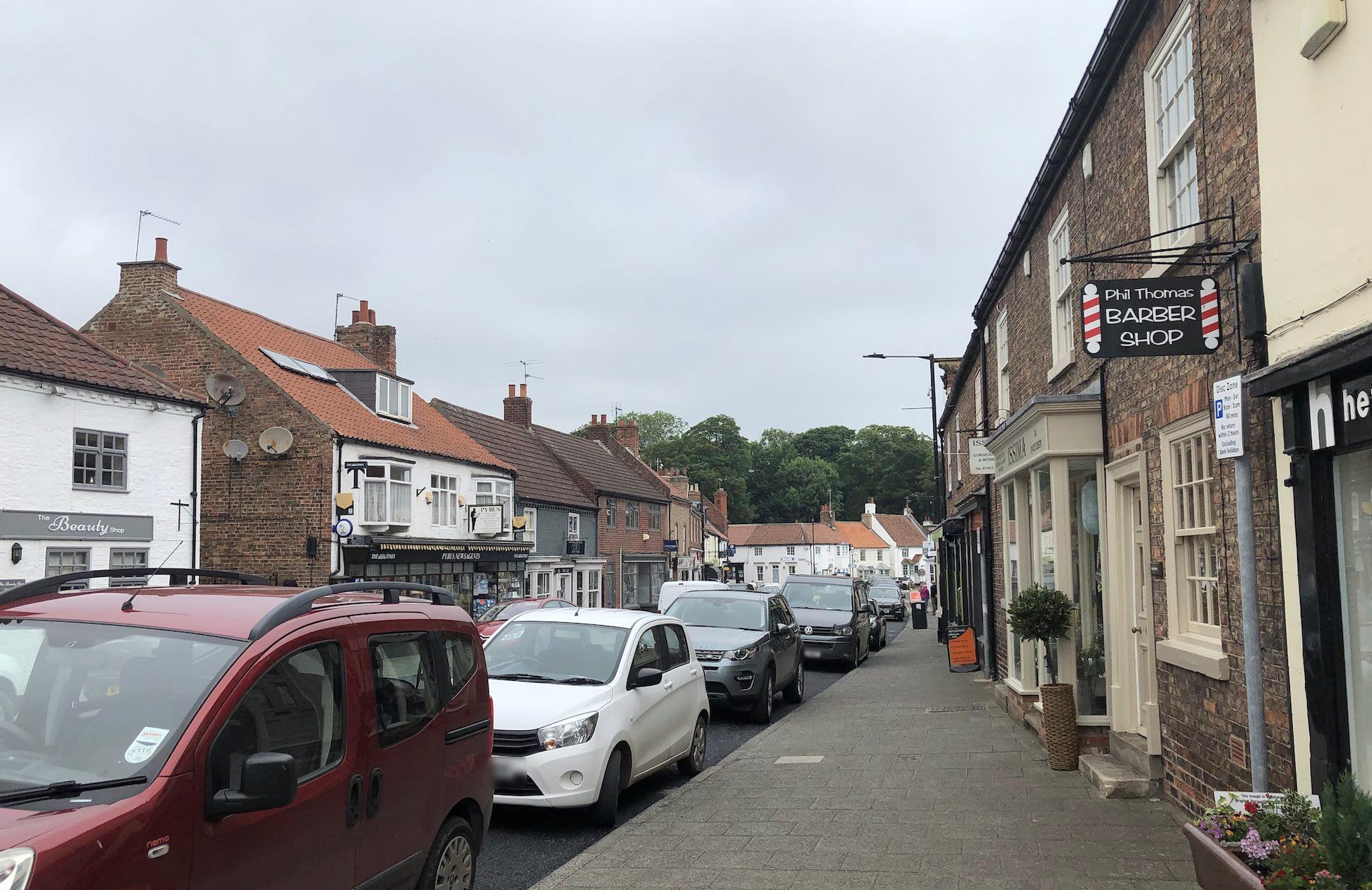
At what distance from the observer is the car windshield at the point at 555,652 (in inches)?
357

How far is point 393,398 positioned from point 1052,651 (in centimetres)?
2541

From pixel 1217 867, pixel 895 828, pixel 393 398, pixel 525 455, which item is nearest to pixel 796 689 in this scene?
pixel 895 828

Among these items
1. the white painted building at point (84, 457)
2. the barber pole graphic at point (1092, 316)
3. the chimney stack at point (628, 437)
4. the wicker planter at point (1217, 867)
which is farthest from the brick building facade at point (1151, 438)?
the chimney stack at point (628, 437)

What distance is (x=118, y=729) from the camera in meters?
3.96

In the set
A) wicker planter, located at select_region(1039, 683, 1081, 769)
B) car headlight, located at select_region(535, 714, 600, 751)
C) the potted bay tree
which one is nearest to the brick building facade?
the potted bay tree

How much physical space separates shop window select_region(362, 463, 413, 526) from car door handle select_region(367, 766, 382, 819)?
23.8 metres

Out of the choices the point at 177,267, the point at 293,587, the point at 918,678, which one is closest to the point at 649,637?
the point at 293,587

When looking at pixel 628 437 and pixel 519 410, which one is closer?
pixel 519 410

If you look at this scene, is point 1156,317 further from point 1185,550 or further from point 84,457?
point 84,457

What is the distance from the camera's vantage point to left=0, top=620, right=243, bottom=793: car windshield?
383 centimetres

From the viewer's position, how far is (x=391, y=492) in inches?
1150

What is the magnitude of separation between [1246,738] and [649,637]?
5033mm

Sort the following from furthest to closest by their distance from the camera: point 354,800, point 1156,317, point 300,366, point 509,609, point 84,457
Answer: point 300,366 → point 509,609 → point 84,457 → point 1156,317 → point 354,800

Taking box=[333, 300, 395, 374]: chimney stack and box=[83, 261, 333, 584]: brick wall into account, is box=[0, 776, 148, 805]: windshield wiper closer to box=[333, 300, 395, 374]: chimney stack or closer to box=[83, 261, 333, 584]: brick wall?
box=[83, 261, 333, 584]: brick wall
